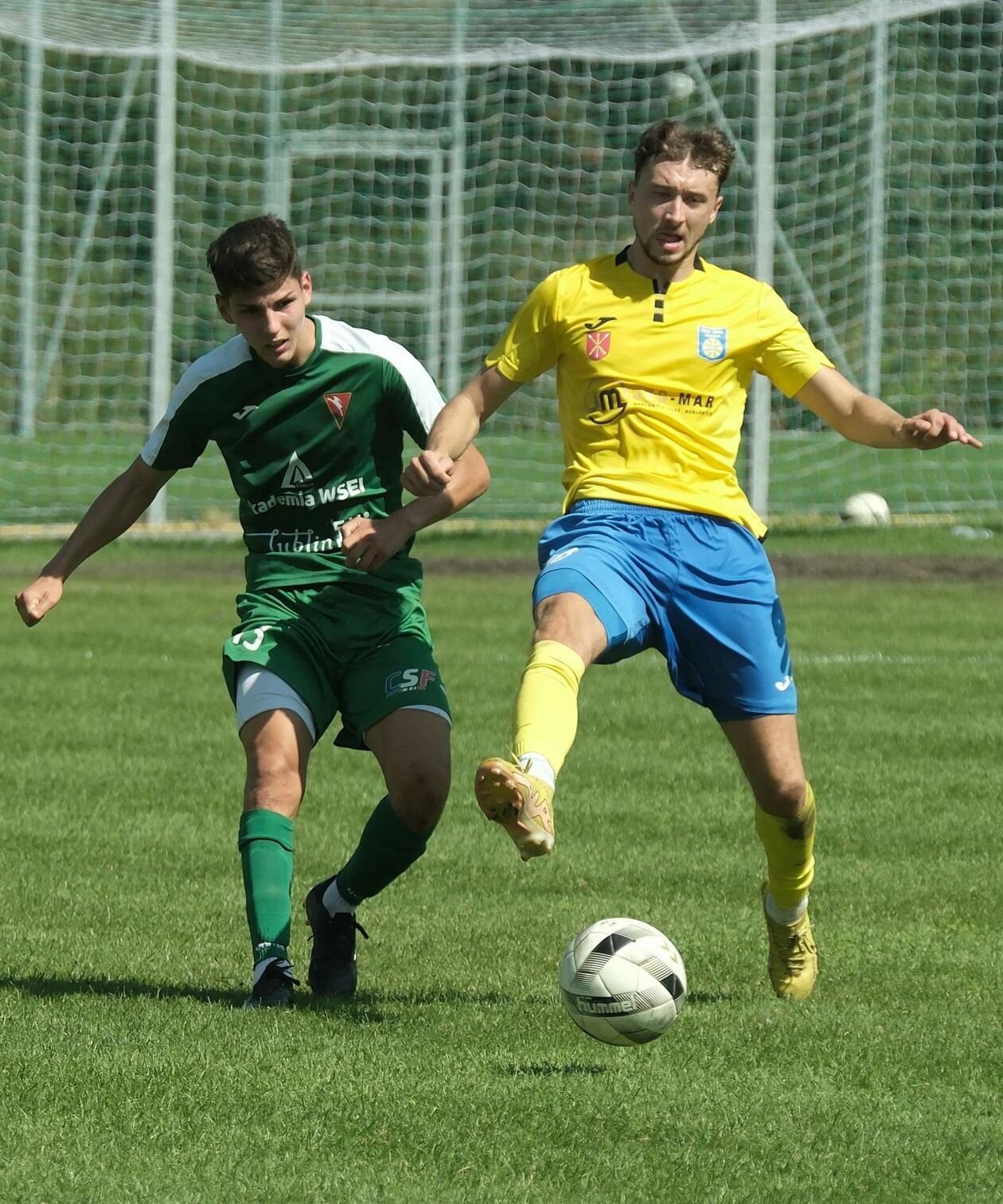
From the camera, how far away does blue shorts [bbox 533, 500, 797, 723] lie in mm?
5043

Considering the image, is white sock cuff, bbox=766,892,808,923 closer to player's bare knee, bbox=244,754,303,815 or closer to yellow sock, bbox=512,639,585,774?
yellow sock, bbox=512,639,585,774

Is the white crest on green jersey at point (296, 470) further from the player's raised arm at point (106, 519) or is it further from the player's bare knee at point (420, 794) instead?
the player's bare knee at point (420, 794)

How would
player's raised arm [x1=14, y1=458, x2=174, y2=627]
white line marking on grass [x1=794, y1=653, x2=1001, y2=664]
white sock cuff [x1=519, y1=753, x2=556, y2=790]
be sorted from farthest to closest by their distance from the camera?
white line marking on grass [x1=794, y1=653, x2=1001, y2=664]
player's raised arm [x1=14, y1=458, x2=174, y2=627]
white sock cuff [x1=519, y1=753, x2=556, y2=790]

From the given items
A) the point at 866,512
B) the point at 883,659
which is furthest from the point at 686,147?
the point at 866,512

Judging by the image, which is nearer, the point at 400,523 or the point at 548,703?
the point at 548,703

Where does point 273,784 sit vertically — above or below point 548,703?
below

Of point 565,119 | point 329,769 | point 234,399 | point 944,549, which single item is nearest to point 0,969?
point 234,399

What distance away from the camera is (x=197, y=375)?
5.50 meters

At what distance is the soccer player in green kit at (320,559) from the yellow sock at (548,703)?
682 mm

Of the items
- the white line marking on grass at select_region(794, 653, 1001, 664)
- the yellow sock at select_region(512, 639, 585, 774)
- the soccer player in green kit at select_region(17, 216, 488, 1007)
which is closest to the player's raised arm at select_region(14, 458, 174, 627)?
the soccer player in green kit at select_region(17, 216, 488, 1007)

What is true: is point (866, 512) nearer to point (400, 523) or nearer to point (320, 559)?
point (320, 559)

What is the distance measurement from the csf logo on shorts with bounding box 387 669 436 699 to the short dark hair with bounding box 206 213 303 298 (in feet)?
3.47

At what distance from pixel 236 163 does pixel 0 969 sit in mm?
21135

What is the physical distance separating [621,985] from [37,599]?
1.91 m
